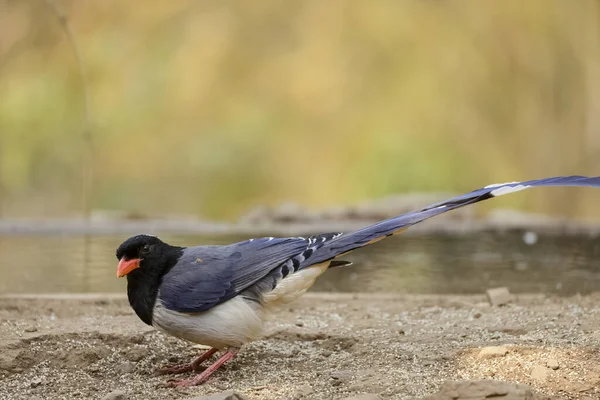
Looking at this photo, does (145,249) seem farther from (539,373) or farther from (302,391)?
(539,373)

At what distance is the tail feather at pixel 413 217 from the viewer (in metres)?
2.27

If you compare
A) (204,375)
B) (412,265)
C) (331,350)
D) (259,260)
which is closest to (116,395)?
(204,375)

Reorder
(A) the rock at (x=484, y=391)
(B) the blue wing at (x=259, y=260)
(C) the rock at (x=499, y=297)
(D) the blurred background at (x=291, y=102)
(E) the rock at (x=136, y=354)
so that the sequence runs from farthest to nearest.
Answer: (D) the blurred background at (x=291, y=102), (C) the rock at (x=499, y=297), (E) the rock at (x=136, y=354), (B) the blue wing at (x=259, y=260), (A) the rock at (x=484, y=391)

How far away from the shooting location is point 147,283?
245 cm

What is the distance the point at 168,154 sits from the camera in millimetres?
7191

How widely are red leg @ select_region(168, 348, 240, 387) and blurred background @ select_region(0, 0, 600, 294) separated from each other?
14.2 feet

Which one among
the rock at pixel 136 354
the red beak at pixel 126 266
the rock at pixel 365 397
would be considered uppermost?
the red beak at pixel 126 266

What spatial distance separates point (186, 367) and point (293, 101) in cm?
504

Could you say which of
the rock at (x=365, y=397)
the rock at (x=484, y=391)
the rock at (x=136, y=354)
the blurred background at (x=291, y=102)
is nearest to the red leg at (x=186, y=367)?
the rock at (x=136, y=354)

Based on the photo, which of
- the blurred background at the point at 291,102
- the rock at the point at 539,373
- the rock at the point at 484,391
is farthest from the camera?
the blurred background at the point at 291,102

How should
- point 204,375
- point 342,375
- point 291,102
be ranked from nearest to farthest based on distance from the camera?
point 342,375 → point 204,375 → point 291,102

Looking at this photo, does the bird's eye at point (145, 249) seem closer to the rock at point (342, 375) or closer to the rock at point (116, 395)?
the rock at point (116, 395)

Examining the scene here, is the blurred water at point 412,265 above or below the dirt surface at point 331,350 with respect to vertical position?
above

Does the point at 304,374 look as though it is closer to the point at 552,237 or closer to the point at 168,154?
the point at 552,237
